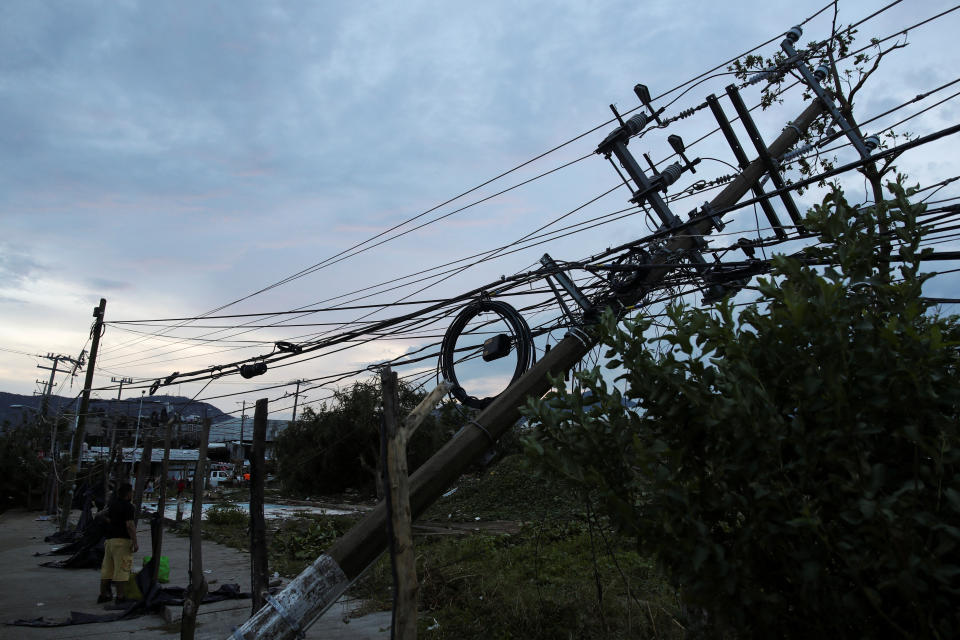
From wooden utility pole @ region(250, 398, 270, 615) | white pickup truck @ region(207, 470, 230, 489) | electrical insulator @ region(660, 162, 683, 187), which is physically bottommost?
wooden utility pole @ region(250, 398, 270, 615)

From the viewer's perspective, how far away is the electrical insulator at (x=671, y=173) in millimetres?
8891

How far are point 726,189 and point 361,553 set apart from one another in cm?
640

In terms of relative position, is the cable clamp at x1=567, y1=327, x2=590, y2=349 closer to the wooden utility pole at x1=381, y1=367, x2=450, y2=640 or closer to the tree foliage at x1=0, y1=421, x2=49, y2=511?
the wooden utility pole at x1=381, y1=367, x2=450, y2=640

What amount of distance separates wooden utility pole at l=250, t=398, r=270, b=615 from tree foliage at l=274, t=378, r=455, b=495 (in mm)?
27320

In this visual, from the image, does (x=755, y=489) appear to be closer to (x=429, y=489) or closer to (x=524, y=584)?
(x=429, y=489)

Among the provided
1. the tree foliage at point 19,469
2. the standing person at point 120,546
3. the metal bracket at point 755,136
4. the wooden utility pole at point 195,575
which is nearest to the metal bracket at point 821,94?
the metal bracket at point 755,136

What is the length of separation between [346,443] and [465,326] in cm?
3114

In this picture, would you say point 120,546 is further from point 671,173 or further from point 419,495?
point 671,173

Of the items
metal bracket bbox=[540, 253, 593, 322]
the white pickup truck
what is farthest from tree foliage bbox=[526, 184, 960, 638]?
the white pickup truck

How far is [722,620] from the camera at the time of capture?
3387 millimetres

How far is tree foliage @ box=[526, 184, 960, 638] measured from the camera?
9.48 ft

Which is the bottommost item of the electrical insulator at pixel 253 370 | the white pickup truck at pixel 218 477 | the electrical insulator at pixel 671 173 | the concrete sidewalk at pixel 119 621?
the concrete sidewalk at pixel 119 621

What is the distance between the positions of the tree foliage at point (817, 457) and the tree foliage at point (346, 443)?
32.8 m

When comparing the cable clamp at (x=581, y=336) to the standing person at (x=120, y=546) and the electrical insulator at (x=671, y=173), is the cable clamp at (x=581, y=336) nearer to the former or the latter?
the electrical insulator at (x=671, y=173)
